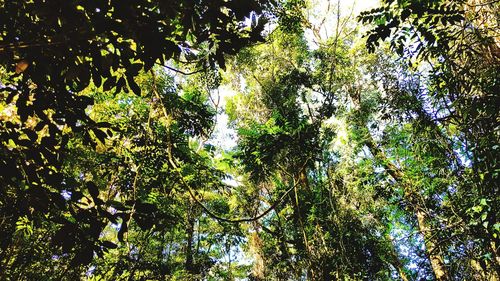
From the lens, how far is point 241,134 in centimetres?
640

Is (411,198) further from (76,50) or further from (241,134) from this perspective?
(76,50)

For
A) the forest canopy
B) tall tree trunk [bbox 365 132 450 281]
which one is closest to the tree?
the forest canopy

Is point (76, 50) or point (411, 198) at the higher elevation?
point (411, 198)

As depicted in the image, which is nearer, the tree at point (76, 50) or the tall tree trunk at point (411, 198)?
the tree at point (76, 50)

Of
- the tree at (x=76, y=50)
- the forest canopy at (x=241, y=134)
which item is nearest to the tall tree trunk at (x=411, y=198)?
the forest canopy at (x=241, y=134)

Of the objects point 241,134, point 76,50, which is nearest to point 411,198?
point 241,134

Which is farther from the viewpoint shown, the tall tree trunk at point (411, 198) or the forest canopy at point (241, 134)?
the tall tree trunk at point (411, 198)

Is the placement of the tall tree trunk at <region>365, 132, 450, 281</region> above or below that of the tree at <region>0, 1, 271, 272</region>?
above

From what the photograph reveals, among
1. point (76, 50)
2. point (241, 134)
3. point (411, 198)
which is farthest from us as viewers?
point (411, 198)

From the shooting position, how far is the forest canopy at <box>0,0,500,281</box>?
5.90 feet

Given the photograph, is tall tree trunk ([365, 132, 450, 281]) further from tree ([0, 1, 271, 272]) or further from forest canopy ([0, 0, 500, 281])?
tree ([0, 1, 271, 272])

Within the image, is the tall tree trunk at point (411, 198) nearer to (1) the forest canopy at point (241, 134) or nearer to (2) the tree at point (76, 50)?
(1) the forest canopy at point (241, 134)

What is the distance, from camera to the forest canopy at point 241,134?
1.80 metres

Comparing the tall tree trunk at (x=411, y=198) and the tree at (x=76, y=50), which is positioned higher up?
the tall tree trunk at (x=411, y=198)
